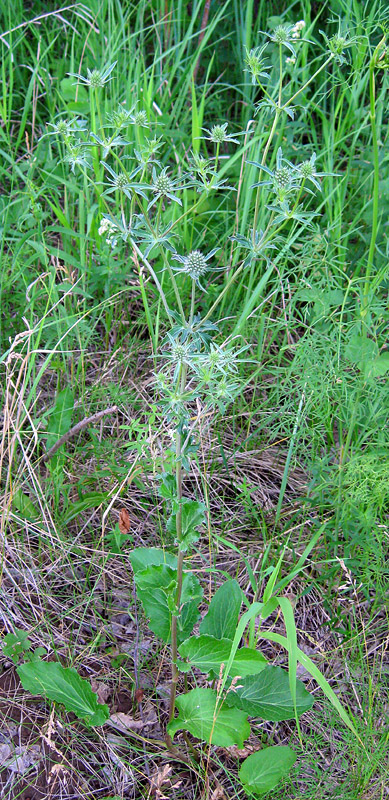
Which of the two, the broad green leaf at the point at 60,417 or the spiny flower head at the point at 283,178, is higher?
the spiny flower head at the point at 283,178

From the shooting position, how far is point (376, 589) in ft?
6.49

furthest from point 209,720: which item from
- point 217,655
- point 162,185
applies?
point 162,185

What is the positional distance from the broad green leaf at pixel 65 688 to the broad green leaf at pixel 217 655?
0.28m

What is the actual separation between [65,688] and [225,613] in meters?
0.44

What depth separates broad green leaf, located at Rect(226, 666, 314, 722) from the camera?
5.50 feet

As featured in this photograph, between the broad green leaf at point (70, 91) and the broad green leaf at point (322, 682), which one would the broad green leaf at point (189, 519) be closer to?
the broad green leaf at point (322, 682)

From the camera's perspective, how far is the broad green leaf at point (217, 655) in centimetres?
159

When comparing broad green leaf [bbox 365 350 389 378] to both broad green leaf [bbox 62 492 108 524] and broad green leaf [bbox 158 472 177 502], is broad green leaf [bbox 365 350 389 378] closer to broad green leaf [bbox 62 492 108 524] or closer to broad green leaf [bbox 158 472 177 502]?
broad green leaf [bbox 158 472 177 502]

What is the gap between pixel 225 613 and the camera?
1.72 meters

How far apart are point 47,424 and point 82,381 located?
0.19 m

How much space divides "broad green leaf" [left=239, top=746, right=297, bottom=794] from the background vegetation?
6 centimetres

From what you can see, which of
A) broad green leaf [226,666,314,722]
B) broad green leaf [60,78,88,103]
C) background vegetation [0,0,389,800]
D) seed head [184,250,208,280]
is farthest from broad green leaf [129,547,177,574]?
broad green leaf [60,78,88,103]

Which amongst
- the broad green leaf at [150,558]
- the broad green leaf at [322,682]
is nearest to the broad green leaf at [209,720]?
the broad green leaf at [322,682]

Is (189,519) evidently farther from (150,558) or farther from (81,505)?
(81,505)
